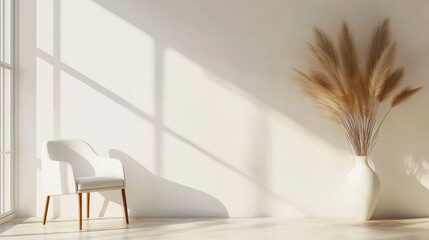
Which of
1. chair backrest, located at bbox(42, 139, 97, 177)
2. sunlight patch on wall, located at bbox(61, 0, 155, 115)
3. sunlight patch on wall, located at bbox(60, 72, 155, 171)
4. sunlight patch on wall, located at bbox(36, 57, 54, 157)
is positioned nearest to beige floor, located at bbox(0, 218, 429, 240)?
chair backrest, located at bbox(42, 139, 97, 177)

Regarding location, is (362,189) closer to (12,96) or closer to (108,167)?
(108,167)

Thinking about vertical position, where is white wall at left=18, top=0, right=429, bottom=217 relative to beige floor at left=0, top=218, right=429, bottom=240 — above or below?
above

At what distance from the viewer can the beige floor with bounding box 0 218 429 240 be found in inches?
156

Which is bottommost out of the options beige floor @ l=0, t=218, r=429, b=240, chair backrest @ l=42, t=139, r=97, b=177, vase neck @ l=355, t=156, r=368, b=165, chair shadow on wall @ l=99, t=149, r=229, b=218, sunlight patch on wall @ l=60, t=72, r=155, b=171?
beige floor @ l=0, t=218, r=429, b=240

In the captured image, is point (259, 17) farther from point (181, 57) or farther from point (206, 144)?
point (206, 144)

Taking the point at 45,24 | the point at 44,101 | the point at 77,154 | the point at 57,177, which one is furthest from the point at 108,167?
the point at 45,24

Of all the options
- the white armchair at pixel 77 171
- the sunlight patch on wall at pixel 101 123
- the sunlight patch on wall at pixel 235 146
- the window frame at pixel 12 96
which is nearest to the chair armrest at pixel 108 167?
the white armchair at pixel 77 171

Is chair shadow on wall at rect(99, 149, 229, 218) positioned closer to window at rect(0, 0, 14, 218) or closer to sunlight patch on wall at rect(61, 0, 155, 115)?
sunlight patch on wall at rect(61, 0, 155, 115)

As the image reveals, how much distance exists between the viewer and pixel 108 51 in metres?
4.88

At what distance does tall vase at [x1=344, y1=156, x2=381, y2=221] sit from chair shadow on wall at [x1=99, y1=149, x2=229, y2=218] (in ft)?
3.94

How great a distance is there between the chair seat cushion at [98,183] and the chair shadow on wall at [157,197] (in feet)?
1.67

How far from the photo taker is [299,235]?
4000 millimetres

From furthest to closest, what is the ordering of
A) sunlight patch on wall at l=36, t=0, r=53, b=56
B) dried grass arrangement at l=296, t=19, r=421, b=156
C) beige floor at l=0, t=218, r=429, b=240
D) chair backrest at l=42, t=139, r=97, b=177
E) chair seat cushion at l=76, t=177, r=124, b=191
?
1. sunlight patch on wall at l=36, t=0, r=53, b=56
2. chair backrest at l=42, t=139, r=97, b=177
3. dried grass arrangement at l=296, t=19, r=421, b=156
4. chair seat cushion at l=76, t=177, r=124, b=191
5. beige floor at l=0, t=218, r=429, b=240

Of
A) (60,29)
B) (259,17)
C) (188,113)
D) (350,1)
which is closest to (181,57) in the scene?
(188,113)
